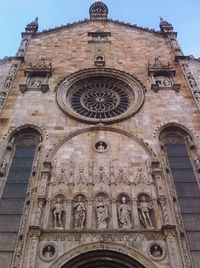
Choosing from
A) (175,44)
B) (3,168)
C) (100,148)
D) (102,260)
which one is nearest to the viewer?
(102,260)

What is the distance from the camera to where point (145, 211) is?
11.6 metres

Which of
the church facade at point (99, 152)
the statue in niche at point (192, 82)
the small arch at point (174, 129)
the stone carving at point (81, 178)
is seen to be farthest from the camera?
the statue in niche at point (192, 82)

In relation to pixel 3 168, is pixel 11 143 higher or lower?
higher

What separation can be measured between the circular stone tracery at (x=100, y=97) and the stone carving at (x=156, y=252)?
5752 mm

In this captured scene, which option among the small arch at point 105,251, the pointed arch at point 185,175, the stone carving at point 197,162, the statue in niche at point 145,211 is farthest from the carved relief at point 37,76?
the small arch at point 105,251

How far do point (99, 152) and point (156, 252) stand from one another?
4.39 meters

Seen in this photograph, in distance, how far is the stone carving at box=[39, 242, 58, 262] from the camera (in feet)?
34.1

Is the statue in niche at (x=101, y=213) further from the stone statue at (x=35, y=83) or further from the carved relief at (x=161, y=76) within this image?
the stone statue at (x=35, y=83)

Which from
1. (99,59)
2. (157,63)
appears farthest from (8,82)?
(157,63)

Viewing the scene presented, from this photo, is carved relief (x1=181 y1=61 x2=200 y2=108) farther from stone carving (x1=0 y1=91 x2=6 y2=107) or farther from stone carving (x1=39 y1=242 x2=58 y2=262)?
stone carving (x1=39 y1=242 x2=58 y2=262)

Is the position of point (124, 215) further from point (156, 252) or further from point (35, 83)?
point (35, 83)

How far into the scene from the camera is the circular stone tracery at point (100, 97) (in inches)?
618

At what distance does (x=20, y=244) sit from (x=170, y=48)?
43.3ft

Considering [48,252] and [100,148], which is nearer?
[48,252]
